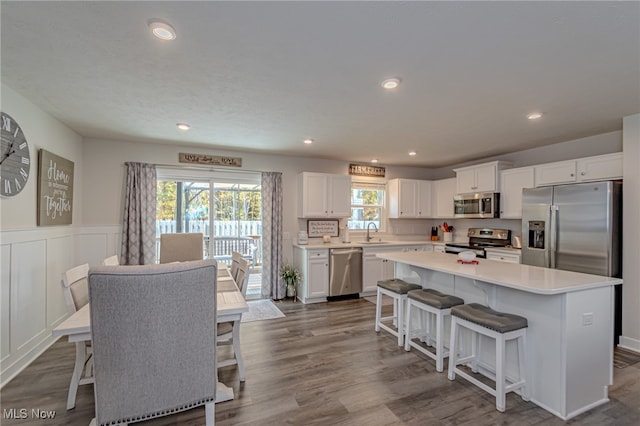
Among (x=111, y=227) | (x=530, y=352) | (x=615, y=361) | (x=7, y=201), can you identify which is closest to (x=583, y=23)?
(x=530, y=352)

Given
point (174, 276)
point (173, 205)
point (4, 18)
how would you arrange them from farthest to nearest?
point (173, 205)
point (4, 18)
point (174, 276)

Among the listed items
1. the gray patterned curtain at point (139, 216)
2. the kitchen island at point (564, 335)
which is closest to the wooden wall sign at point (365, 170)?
the gray patterned curtain at point (139, 216)

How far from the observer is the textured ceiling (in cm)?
159

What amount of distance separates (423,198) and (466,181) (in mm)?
964

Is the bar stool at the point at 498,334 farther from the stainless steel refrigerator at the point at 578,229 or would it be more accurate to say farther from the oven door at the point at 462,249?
the oven door at the point at 462,249

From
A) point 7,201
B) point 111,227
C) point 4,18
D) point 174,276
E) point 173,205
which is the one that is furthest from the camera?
point 173,205

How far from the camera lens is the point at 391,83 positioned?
238 cm

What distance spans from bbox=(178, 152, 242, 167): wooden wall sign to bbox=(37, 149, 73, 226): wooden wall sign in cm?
139

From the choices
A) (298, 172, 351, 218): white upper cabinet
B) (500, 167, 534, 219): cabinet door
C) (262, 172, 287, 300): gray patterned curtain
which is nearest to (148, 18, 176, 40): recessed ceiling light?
(262, 172, 287, 300): gray patterned curtain

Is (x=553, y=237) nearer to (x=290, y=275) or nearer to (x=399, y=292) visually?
(x=399, y=292)

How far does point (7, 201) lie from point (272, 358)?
2707mm

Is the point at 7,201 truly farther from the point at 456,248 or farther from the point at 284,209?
the point at 456,248

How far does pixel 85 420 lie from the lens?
2.01m

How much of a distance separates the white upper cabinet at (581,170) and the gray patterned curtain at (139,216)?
564cm
